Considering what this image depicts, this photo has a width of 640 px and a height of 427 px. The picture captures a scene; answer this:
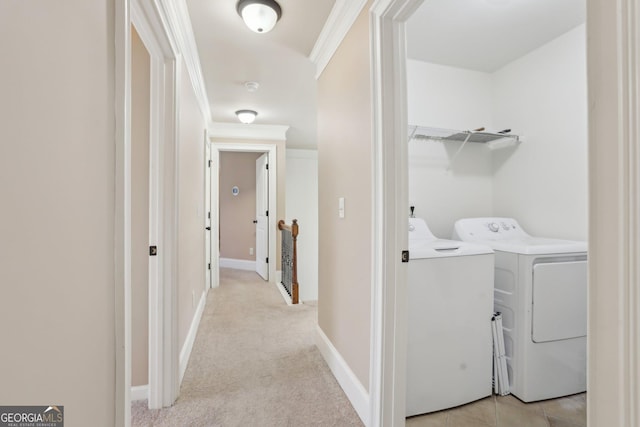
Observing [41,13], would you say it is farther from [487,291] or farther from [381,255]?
[487,291]

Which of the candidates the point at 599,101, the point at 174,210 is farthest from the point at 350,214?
the point at 599,101

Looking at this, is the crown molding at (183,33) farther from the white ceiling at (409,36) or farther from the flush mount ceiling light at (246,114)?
the flush mount ceiling light at (246,114)

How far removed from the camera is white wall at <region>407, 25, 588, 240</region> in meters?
2.17

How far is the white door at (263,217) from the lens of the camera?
489 centimetres

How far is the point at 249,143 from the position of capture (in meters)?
4.74

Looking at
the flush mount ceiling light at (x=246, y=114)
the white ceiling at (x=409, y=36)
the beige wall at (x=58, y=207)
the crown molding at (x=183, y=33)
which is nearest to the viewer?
the beige wall at (x=58, y=207)

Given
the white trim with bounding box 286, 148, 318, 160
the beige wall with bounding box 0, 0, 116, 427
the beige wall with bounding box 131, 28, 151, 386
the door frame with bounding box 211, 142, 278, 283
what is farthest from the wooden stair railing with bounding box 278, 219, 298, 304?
the beige wall with bounding box 0, 0, 116, 427

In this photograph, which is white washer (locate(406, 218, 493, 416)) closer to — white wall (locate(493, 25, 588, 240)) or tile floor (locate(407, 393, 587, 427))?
tile floor (locate(407, 393, 587, 427))

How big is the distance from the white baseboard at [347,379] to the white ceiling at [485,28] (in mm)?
2332

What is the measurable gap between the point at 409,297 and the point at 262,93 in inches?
103

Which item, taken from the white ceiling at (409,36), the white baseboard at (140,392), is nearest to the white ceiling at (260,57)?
the white ceiling at (409,36)

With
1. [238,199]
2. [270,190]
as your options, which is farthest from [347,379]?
[238,199]

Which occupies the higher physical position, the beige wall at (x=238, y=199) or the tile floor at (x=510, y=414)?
the beige wall at (x=238, y=199)
